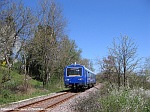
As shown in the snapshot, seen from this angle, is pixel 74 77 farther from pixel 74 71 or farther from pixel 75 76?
pixel 74 71

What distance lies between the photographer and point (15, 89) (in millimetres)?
27922

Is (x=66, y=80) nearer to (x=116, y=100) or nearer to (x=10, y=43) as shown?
(x=10, y=43)

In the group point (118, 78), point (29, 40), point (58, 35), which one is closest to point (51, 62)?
point (58, 35)

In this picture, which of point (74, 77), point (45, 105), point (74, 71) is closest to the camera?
point (45, 105)

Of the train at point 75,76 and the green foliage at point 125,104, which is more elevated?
the train at point 75,76

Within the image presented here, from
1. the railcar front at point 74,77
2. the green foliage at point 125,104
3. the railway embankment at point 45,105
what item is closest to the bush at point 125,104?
the green foliage at point 125,104

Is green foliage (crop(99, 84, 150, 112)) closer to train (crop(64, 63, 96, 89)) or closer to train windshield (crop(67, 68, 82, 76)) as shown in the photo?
train (crop(64, 63, 96, 89))

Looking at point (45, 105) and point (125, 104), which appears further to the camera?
point (45, 105)

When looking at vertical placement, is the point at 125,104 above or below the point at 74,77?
below

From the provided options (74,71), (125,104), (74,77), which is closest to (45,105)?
(125,104)

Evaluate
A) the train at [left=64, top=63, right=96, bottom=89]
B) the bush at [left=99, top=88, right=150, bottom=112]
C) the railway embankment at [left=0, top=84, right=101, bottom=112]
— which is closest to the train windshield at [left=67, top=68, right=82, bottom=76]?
the train at [left=64, top=63, right=96, bottom=89]

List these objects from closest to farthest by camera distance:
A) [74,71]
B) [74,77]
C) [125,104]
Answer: [125,104]
[74,77]
[74,71]

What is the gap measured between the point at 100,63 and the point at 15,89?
10.8 m

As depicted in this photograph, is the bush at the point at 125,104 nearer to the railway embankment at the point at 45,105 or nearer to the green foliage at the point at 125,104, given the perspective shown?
the green foliage at the point at 125,104
